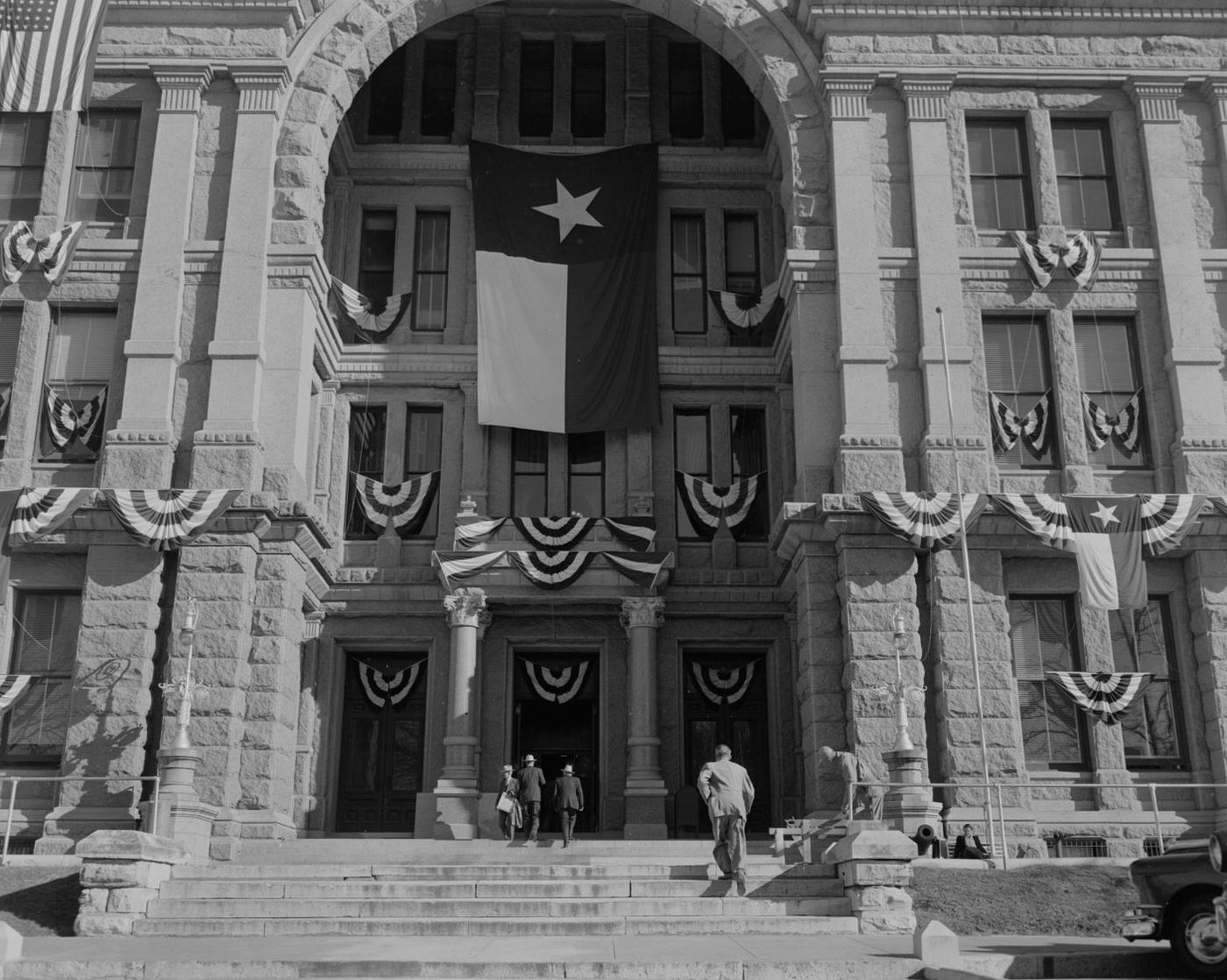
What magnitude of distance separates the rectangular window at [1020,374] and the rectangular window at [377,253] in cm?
1463

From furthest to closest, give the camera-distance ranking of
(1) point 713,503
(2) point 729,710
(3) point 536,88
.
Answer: (3) point 536,88, (1) point 713,503, (2) point 729,710

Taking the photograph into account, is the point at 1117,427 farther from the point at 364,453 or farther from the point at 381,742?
the point at 381,742

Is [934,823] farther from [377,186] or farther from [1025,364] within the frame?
[377,186]

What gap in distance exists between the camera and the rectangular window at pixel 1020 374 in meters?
26.8

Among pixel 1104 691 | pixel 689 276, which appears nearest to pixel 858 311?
pixel 689 276

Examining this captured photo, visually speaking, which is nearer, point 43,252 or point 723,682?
point 43,252

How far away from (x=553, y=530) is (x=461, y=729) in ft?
16.0

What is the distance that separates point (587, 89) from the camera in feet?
115

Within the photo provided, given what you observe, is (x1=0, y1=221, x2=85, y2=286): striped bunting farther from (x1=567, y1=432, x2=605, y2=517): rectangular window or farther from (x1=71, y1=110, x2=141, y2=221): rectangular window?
(x1=567, y1=432, x2=605, y2=517): rectangular window

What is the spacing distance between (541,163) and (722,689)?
44.2ft

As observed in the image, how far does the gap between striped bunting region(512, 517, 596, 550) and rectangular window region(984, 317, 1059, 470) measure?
914cm

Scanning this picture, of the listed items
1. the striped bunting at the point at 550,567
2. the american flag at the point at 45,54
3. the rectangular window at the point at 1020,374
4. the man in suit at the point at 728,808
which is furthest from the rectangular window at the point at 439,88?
the man in suit at the point at 728,808

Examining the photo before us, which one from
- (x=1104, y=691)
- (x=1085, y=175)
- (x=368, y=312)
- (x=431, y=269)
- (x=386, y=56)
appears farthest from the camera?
(x=431, y=269)

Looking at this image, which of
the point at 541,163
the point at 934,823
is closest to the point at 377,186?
the point at 541,163
